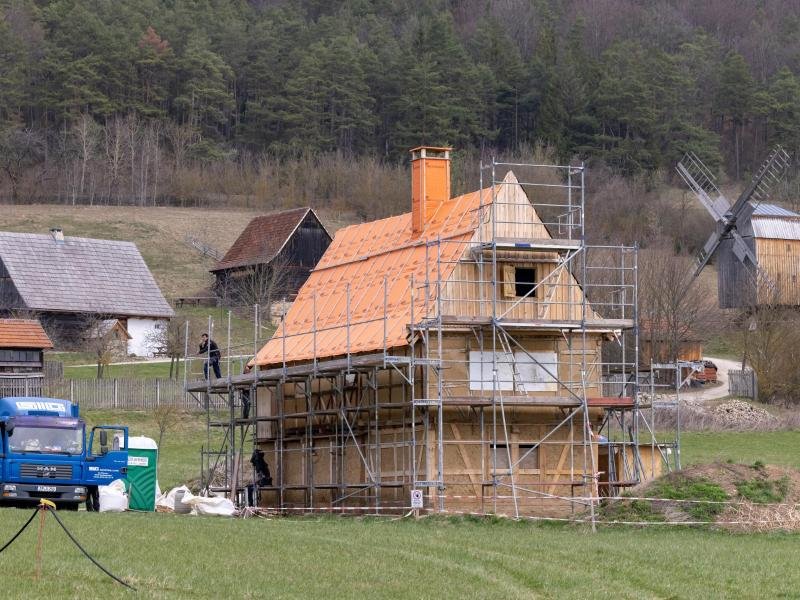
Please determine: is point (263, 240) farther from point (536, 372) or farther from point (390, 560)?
point (390, 560)

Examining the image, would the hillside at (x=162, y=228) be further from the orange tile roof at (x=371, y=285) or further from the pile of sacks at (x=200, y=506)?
the pile of sacks at (x=200, y=506)

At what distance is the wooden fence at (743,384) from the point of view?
220 feet

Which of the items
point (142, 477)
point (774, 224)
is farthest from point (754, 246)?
point (142, 477)

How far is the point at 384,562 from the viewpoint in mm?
23375

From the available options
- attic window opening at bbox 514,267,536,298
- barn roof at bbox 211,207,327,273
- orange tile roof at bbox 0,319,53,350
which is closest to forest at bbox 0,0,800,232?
barn roof at bbox 211,207,327,273

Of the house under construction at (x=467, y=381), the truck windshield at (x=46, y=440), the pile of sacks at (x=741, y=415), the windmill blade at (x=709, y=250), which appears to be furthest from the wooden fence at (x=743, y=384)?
the truck windshield at (x=46, y=440)

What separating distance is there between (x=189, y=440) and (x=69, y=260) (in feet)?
93.1

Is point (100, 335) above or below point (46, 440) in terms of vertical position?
above

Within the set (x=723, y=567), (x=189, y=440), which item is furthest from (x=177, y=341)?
(x=723, y=567)

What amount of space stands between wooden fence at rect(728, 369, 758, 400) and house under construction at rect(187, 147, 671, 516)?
27623 millimetres

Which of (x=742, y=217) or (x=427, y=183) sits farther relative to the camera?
(x=742, y=217)

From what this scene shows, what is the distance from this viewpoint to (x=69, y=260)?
8294 centimetres

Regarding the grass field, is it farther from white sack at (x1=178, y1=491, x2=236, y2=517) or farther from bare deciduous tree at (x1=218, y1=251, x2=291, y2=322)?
bare deciduous tree at (x1=218, y1=251, x2=291, y2=322)

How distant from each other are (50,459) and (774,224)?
192ft
